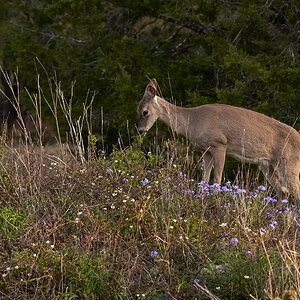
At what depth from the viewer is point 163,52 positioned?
13.5 metres

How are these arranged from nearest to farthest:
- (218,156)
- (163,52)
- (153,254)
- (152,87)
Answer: (153,254)
(218,156)
(152,87)
(163,52)

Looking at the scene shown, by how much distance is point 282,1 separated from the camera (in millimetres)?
12234

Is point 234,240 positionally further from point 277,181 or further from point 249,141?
point 277,181

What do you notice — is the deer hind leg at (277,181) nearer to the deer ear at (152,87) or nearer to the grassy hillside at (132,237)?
the deer ear at (152,87)

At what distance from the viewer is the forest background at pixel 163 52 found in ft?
37.5

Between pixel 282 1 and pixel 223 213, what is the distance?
7.64m

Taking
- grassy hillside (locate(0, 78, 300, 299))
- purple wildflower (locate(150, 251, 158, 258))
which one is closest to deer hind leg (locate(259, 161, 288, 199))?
grassy hillside (locate(0, 78, 300, 299))

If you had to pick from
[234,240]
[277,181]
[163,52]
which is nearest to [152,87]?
[277,181]

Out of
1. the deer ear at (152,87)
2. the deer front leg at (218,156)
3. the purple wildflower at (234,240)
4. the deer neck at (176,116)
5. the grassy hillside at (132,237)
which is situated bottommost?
the deer front leg at (218,156)

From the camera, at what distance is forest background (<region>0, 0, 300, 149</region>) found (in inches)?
450

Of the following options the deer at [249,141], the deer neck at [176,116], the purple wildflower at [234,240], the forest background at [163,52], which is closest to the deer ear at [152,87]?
the deer neck at [176,116]

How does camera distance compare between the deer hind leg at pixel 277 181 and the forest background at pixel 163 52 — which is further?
the forest background at pixel 163 52

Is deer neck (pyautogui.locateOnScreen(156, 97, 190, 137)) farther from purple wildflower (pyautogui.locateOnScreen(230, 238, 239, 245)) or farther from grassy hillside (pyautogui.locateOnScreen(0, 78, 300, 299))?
purple wildflower (pyautogui.locateOnScreen(230, 238, 239, 245))

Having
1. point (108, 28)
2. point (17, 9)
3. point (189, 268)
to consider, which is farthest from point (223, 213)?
point (17, 9)
